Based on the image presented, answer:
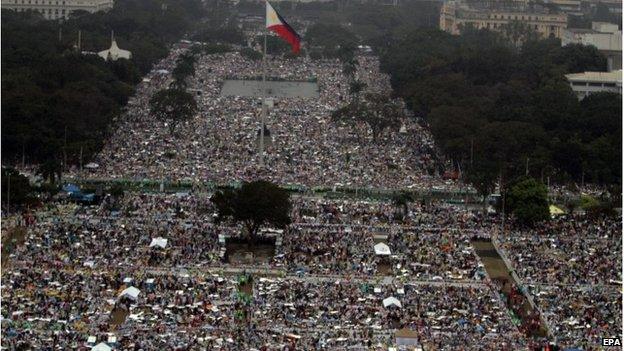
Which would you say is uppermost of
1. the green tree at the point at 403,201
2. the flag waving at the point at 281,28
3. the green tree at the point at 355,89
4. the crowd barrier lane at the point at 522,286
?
the flag waving at the point at 281,28

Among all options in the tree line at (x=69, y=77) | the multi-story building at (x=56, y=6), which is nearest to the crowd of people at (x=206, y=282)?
the tree line at (x=69, y=77)

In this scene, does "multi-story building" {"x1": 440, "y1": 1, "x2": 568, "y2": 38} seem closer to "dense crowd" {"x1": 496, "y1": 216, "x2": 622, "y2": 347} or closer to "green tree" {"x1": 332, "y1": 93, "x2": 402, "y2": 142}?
"green tree" {"x1": 332, "y1": 93, "x2": 402, "y2": 142}

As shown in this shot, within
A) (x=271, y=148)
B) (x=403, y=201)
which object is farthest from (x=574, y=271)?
(x=271, y=148)

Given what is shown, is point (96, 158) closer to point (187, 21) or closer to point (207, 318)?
point (207, 318)

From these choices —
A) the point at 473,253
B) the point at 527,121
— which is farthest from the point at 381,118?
the point at 473,253

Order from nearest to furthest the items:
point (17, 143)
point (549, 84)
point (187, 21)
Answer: point (17, 143)
point (549, 84)
point (187, 21)

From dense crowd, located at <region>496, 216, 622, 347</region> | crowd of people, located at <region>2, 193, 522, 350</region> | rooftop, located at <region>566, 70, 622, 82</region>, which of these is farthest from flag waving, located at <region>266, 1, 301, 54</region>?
rooftop, located at <region>566, 70, 622, 82</region>

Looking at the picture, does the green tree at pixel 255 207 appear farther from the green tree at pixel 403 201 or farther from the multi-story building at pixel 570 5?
the multi-story building at pixel 570 5
